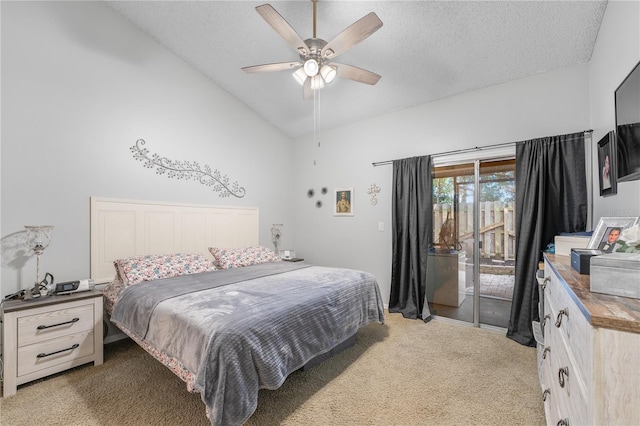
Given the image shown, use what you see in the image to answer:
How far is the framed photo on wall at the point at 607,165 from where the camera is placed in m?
1.92

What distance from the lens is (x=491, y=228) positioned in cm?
329

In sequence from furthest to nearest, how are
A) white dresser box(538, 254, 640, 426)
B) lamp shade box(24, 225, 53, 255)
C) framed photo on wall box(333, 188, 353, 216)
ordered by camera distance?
framed photo on wall box(333, 188, 353, 216), lamp shade box(24, 225, 53, 255), white dresser box(538, 254, 640, 426)

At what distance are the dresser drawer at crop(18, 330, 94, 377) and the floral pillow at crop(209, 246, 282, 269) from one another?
4.54ft

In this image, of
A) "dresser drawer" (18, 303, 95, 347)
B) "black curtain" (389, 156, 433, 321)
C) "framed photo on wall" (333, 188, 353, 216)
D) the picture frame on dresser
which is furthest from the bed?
the picture frame on dresser

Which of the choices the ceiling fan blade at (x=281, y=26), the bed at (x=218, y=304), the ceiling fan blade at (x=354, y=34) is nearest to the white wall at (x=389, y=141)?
the bed at (x=218, y=304)

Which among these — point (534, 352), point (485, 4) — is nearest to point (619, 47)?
point (485, 4)

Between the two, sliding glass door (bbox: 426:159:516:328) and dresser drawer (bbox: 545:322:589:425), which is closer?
dresser drawer (bbox: 545:322:589:425)

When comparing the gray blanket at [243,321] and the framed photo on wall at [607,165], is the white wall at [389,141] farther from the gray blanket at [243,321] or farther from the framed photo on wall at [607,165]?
the gray blanket at [243,321]

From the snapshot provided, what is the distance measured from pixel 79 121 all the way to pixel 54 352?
6.83 ft

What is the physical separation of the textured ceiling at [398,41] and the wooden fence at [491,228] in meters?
1.42

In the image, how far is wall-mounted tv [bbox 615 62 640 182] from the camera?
1335 mm

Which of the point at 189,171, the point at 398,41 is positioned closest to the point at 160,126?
the point at 189,171

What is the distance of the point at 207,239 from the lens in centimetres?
377

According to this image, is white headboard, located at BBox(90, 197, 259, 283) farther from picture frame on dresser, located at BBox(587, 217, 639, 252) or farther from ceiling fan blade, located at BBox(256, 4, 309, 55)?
picture frame on dresser, located at BBox(587, 217, 639, 252)
